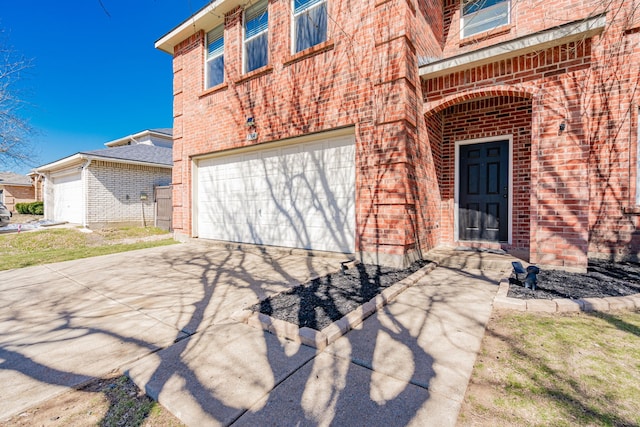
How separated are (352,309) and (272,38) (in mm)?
5934

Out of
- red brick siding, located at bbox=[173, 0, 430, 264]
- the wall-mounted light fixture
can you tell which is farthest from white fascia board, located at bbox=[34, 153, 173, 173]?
the wall-mounted light fixture

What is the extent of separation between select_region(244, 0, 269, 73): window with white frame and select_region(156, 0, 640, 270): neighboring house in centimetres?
4

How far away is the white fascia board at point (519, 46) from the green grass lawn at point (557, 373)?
361cm

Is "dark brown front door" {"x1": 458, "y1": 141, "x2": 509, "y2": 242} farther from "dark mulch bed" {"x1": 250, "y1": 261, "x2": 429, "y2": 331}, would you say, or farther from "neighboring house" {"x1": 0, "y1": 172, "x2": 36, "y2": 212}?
"neighboring house" {"x1": 0, "y1": 172, "x2": 36, "y2": 212}

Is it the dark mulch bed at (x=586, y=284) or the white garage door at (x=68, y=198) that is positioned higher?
the white garage door at (x=68, y=198)

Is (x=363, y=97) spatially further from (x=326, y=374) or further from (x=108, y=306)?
(x=108, y=306)

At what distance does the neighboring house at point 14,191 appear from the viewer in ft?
85.6

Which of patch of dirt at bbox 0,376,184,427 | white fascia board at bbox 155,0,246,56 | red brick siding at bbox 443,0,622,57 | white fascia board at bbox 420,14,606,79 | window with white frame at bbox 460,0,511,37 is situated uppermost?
white fascia board at bbox 155,0,246,56

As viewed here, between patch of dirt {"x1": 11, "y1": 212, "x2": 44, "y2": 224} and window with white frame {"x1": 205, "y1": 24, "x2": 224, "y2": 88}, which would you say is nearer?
window with white frame {"x1": 205, "y1": 24, "x2": 224, "y2": 88}

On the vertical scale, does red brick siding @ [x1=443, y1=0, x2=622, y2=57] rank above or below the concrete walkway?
above

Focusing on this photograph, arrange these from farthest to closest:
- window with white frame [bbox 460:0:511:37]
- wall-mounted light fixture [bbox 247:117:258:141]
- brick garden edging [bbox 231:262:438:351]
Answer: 1. wall-mounted light fixture [bbox 247:117:258:141]
2. window with white frame [bbox 460:0:511:37]
3. brick garden edging [bbox 231:262:438:351]

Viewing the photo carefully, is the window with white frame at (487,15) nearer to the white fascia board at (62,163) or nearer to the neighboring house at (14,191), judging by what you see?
the white fascia board at (62,163)

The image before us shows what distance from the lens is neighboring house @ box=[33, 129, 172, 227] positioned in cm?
1168

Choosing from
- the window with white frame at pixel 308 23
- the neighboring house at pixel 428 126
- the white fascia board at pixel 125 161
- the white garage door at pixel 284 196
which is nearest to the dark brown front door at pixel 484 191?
the neighboring house at pixel 428 126
